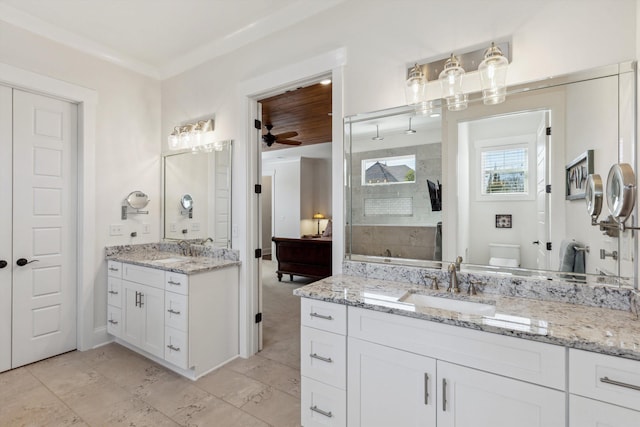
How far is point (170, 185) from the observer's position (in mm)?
3518

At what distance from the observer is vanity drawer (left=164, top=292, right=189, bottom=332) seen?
2.40m

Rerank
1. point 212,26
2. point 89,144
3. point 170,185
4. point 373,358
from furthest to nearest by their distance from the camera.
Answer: point 170,185 < point 89,144 < point 212,26 < point 373,358

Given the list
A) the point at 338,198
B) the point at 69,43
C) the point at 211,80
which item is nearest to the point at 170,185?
the point at 211,80

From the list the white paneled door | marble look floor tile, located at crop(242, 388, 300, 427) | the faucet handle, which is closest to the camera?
the faucet handle

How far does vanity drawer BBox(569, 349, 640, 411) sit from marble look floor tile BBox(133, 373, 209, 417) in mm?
2166

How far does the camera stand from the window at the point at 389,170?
207 centimetres

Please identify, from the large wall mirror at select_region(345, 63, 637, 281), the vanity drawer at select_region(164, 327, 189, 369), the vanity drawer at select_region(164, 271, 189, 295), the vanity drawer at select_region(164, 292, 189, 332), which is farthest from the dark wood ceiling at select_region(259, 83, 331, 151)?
the vanity drawer at select_region(164, 327, 189, 369)

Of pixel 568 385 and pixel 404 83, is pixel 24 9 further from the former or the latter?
pixel 568 385

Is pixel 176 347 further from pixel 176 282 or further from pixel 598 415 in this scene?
pixel 598 415

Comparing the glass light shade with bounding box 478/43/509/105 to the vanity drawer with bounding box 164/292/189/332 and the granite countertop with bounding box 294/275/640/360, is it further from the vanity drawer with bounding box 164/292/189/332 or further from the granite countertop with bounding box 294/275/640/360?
the vanity drawer with bounding box 164/292/189/332

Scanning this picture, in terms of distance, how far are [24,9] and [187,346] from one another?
9.73 ft

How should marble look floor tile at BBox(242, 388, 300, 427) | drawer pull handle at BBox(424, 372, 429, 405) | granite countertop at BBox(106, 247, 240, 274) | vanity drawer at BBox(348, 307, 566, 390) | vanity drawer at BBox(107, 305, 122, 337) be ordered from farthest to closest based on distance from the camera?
vanity drawer at BBox(107, 305, 122, 337) < granite countertop at BBox(106, 247, 240, 274) < marble look floor tile at BBox(242, 388, 300, 427) < drawer pull handle at BBox(424, 372, 429, 405) < vanity drawer at BBox(348, 307, 566, 390)

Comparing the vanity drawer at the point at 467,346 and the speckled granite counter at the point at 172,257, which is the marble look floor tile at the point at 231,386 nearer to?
the speckled granite counter at the point at 172,257

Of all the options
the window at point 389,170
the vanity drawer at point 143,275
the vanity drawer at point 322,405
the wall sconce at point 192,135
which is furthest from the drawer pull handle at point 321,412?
the wall sconce at point 192,135
